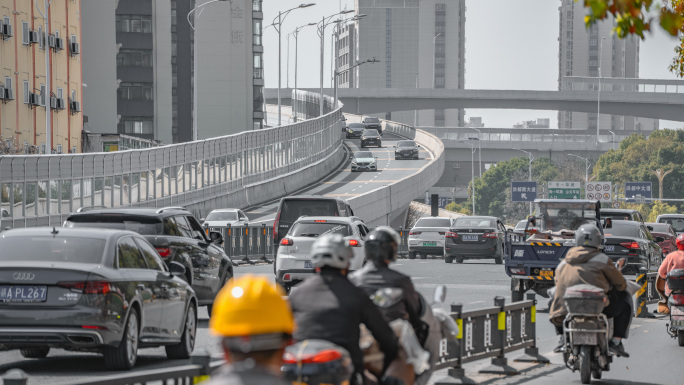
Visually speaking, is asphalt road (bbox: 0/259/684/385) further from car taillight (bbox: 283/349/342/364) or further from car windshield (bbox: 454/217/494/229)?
car windshield (bbox: 454/217/494/229)

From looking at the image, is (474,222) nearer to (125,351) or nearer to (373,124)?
(125,351)

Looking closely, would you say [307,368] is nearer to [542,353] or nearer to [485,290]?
[542,353]

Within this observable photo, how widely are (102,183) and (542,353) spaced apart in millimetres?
38007

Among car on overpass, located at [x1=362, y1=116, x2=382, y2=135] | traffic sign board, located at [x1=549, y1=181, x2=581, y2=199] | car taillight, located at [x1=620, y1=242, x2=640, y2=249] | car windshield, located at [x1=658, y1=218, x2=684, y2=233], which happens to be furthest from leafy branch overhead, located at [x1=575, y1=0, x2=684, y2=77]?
car on overpass, located at [x1=362, y1=116, x2=382, y2=135]

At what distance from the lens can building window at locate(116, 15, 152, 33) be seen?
112625mm

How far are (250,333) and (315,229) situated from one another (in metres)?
20.3

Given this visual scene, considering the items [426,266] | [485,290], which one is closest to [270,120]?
[426,266]

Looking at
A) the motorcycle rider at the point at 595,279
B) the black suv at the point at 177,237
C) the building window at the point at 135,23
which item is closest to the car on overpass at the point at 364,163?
the building window at the point at 135,23

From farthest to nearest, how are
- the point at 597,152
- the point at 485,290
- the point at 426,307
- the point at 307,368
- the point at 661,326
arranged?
the point at 597,152
the point at 485,290
the point at 661,326
the point at 426,307
the point at 307,368

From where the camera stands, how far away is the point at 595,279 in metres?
12.9

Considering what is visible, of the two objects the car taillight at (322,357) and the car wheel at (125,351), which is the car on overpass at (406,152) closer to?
the car wheel at (125,351)

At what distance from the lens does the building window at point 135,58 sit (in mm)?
113188

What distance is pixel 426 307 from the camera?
8.42 meters

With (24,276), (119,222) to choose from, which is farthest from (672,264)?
(24,276)
